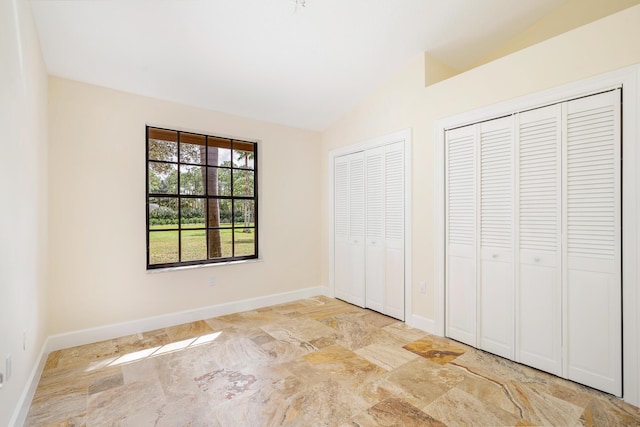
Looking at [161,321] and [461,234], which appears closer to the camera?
[461,234]

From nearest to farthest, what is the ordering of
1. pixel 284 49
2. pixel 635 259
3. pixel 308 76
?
pixel 635 259
pixel 284 49
pixel 308 76

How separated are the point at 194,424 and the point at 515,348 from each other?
2570mm

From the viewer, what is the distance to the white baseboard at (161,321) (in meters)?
2.95

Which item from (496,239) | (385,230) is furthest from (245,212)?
(496,239)

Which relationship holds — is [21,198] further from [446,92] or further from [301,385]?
[446,92]

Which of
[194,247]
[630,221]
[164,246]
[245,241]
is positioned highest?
[630,221]

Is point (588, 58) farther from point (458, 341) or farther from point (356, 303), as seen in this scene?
point (356, 303)

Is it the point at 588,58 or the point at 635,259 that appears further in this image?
the point at 588,58

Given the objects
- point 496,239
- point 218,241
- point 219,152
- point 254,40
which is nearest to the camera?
point 496,239

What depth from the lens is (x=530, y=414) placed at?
1967 mm

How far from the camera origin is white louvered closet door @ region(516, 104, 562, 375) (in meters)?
2.42

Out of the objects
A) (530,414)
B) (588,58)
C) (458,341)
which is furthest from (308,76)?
(530,414)

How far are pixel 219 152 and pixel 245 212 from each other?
111 cm

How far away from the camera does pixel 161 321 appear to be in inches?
136
